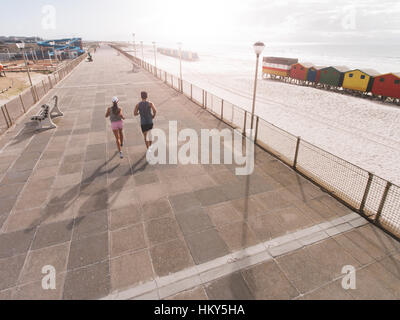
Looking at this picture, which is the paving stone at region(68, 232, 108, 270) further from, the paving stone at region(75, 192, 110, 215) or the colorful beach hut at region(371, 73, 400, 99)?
the colorful beach hut at region(371, 73, 400, 99)

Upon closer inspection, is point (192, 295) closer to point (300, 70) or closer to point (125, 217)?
point (125, 217)

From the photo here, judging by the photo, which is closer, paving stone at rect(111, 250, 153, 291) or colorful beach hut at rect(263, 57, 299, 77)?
paving stone at rect(111, 250, 153, 291)

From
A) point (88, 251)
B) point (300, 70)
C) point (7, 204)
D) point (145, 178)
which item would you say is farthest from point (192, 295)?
point (300, 70)

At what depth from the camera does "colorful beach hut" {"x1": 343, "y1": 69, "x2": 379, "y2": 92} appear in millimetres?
29172

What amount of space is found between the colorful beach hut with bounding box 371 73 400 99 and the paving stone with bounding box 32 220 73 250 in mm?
33837

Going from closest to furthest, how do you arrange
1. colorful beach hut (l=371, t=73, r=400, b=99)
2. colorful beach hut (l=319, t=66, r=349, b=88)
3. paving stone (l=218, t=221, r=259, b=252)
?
paving stone (l=218, t=221, r=259, b=252)
colorful beach hut (l=371, t=73, r=400, b=99)
colorful beach hut (l=319, t=66, r=349, b=88)

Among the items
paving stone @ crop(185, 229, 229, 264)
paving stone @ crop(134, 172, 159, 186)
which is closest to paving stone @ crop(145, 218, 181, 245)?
paving stone @ crop(185, 229, 229, 264)

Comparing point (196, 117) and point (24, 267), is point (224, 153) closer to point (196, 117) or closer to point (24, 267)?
point (196, 117)

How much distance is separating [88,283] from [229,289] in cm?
220

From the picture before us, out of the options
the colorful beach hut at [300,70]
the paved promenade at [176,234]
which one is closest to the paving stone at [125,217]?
the paved promenade at [176,234]

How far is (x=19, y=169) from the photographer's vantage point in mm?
6977

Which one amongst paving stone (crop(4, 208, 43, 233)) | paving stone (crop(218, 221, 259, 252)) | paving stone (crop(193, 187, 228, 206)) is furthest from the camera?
paving stone (crop(193, 187, 228, 206))

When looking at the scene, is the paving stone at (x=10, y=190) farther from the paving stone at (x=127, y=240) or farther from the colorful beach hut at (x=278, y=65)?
the colorful beach hut at (x=278, y=65)

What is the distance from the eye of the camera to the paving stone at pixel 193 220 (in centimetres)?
486
